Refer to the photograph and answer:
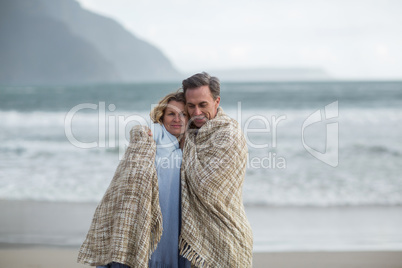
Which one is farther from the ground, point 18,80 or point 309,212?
point 18,80

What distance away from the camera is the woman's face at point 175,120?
7.39 ft

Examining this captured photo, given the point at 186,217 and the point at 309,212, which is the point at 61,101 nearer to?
the point at 309,212

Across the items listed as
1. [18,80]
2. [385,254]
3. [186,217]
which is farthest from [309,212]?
[18,80]

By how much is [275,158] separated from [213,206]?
7049mm

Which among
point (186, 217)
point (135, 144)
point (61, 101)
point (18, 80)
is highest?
point (18, 80)

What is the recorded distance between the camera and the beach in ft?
12.3

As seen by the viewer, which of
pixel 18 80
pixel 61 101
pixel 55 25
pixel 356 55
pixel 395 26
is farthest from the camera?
pixel 55 25

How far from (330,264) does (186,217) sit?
219 centimetres

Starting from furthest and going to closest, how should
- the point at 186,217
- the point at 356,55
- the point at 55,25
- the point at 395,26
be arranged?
the point at 55,25
the point at 356,55
the point at 395,26
the point at 186,217

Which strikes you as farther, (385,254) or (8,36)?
(8,36)

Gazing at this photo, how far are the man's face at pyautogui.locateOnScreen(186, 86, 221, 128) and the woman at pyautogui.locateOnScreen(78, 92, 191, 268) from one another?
7.8 inches

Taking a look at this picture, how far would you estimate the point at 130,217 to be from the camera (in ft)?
6.61

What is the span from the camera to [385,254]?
383 centimetres

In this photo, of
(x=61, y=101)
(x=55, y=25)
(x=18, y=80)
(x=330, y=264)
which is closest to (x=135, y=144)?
(x=330, y=264)
